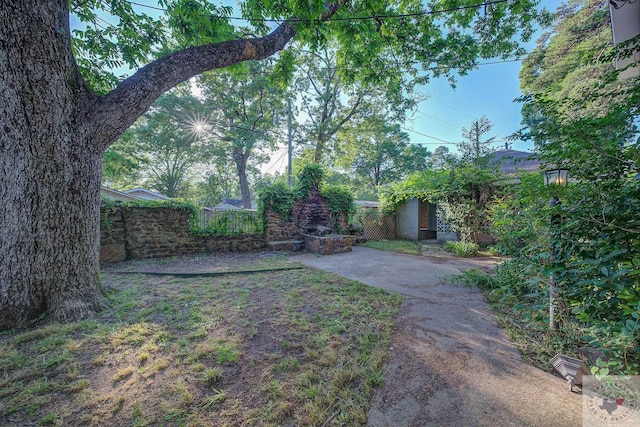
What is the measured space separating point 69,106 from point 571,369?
4748 mm

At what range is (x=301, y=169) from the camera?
8422 millimetres

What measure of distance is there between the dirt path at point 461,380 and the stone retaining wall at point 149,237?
5798mm

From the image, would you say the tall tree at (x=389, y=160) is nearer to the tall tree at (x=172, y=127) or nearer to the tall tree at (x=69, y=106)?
the tall tree at (x=172, y=127)

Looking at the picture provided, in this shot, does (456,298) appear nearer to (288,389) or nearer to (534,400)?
(534,400)

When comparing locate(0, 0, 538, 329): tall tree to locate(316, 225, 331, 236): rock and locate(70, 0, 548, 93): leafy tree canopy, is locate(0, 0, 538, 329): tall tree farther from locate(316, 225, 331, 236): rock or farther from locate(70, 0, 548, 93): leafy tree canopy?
locate(316, 225, 331, 236): rock

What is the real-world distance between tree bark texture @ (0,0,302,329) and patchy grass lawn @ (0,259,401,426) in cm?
39

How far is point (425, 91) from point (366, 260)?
32.7 feet

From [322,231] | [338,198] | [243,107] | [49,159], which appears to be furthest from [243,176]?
[49,159]

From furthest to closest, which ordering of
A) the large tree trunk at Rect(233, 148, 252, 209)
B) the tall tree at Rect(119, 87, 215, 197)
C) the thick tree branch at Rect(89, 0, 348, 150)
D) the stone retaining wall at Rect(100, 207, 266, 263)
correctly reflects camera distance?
the large tree trunk at Rect(233, 148, 252, 209) < the tall tree at Rect(119, 87, 215, 197) < the stone retaining wall at Rect(100, 207, 266, 263) < the thick tree branch at Rect(89, 0, 348, 150)

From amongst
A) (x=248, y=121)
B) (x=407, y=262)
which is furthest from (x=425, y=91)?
(x=248, y=121)

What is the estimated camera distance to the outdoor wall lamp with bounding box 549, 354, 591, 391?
1.41 m

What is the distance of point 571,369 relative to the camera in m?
1.44

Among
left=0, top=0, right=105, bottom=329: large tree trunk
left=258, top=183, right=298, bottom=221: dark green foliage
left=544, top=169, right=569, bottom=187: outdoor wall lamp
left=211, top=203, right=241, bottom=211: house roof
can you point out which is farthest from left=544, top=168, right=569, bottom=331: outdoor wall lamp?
left=211, top=203, right=241, bottom=211: house roof

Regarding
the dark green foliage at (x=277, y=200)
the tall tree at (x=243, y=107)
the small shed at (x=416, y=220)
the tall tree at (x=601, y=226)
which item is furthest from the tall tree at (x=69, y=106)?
the tall tree at (x=243, y=107)
